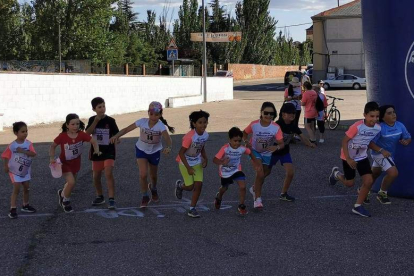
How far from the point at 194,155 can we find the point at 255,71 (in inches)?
2658

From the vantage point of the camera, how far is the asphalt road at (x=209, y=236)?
4961 millimetres

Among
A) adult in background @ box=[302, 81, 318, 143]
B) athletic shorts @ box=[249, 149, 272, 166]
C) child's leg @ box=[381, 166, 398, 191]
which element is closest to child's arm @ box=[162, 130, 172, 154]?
athletic shorts @ box=[249, 149, 272, 166]

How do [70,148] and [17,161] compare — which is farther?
[70,148]

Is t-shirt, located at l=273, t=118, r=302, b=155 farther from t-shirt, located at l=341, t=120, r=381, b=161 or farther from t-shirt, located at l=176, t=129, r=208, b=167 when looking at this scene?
t-shirt, located at l=176, t=129, r=208, b=167

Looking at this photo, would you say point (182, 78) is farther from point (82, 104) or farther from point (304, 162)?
point (304, 162)

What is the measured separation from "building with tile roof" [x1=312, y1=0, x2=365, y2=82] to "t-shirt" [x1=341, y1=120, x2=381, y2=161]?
45.7 meters

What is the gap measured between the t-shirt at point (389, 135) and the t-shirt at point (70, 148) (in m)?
3.62

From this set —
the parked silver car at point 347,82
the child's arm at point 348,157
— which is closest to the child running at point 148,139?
the child's arm at point 348,157

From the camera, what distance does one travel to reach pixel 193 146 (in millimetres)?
6855

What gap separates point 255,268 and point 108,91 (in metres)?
19.4

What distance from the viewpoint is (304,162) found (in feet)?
35.6

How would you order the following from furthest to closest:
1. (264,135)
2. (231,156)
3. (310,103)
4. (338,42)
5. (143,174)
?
(338,42) → (310,103) → (143,174) → (264,135) → (231,156)

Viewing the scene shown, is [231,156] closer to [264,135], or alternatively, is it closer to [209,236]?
[264,135]

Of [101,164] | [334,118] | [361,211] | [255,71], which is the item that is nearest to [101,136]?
[101,164]
